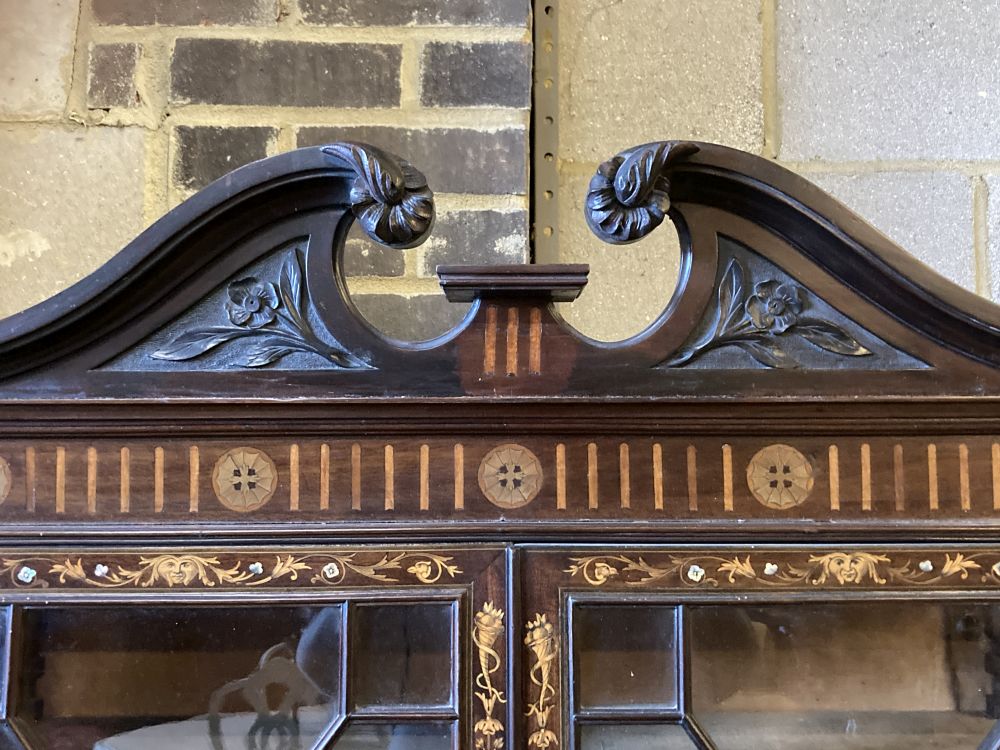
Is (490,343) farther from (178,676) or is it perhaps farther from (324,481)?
(178,676)

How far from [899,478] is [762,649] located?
0.19m

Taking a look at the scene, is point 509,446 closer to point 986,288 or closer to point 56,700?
point 56,700

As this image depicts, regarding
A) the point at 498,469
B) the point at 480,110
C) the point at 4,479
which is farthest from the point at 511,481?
the point at 480,110

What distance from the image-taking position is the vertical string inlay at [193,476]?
0.72m

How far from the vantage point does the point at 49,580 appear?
72 centimetres

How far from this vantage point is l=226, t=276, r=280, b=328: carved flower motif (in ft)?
2.39

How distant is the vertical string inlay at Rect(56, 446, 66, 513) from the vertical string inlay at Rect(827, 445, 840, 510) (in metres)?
0.66

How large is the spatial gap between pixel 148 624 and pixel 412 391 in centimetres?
31

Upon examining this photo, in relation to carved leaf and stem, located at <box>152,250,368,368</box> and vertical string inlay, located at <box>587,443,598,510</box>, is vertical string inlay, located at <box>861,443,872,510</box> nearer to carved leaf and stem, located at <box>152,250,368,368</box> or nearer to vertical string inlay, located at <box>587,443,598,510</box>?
vertical string inlay, located at <box>587,443,598,510</box>

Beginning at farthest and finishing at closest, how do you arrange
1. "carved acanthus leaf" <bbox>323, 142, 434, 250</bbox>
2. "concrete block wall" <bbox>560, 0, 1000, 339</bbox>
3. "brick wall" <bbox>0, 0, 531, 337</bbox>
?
"concrete block wall" <bbox>560, 0, 1000, 339</bbox> → "brick wall" <bbox>0, 0, 531, 337</bbox> → "carved acanthus leaf" <bbox>323, 142, 434, 250</bbox>

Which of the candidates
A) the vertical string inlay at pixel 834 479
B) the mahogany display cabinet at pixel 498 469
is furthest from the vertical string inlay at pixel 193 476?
the vertical string inlay at pixel 834 479

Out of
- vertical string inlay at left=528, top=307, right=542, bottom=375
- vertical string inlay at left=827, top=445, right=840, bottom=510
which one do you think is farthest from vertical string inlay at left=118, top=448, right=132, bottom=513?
vertical string inlay at left=827, top=445, right=840, bottom=510

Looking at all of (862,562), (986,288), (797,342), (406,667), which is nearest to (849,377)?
(797,342)

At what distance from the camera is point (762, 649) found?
745 mm
